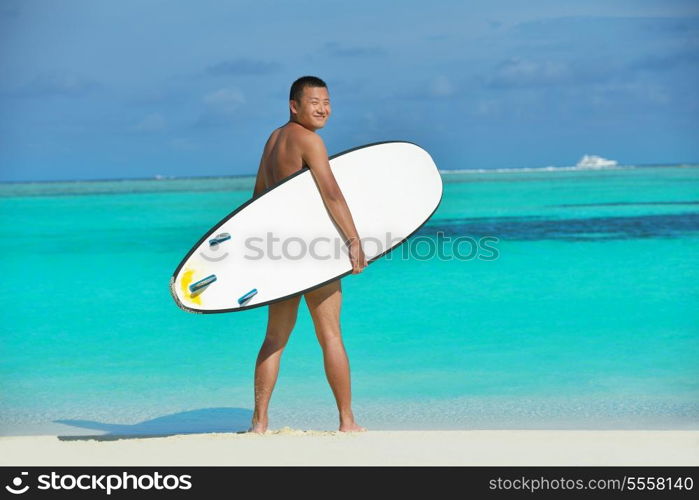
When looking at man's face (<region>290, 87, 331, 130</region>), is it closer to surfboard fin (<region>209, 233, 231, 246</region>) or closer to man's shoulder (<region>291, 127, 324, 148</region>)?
man's shoulder (<region>291, 127, 324, 148</region>)

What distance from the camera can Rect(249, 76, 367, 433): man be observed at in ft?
11.4

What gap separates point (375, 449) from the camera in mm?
3174

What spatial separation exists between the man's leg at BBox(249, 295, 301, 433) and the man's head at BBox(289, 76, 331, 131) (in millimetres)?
652

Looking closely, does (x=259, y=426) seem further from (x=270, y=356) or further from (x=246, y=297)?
(x=246, y=297)

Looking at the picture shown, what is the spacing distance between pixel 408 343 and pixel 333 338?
309 cm

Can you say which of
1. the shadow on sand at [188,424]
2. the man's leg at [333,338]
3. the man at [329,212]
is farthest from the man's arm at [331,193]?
the shadow on sand at [188,424]

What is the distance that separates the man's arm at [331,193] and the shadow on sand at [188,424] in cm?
125

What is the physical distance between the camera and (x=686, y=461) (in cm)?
305

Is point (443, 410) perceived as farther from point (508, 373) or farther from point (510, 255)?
point (510, 255)

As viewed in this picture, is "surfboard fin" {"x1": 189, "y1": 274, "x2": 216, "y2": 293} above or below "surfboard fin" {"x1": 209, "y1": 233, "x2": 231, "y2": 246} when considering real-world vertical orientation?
below

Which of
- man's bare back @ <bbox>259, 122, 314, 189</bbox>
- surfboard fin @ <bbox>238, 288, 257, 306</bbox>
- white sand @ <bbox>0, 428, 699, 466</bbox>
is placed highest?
man's bare back @ <bbox>259, 122, 314, 189</bbox>

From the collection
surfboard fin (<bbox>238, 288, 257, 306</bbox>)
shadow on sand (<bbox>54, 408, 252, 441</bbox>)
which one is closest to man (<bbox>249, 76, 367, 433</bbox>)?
surfboard fin (<bbox>238, 288, 257, 306</bbox>)

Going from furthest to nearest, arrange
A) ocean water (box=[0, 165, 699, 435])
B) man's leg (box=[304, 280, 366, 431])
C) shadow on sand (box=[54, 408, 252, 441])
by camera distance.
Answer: ocean water (box=[0, 165, 699, 435])
shadow on sand (box=[54, 408, 252, 441])
man's leg (box=[304, 280, 366, 431])
